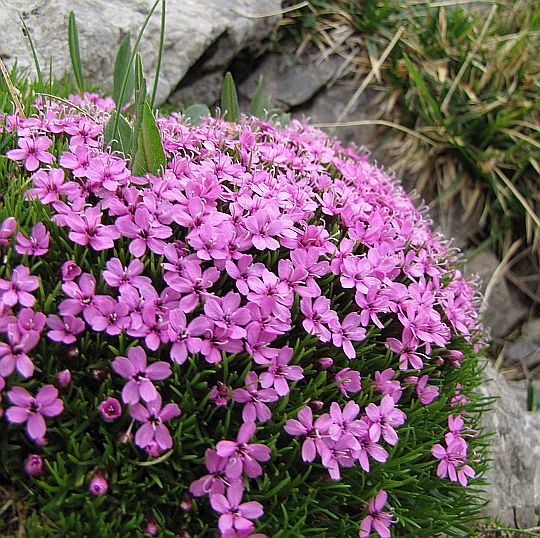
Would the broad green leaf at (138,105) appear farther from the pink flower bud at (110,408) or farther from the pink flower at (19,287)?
the pink flower bud at (110,408)

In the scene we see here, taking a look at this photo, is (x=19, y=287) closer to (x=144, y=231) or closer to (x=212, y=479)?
(x=144, y=231)

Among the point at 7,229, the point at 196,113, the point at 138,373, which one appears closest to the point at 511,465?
the point at 138,373

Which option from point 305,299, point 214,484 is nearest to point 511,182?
point 305,299

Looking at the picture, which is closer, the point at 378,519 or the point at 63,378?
the point at 63,378

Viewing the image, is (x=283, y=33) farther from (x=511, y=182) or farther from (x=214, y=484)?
(x=214, y=484)

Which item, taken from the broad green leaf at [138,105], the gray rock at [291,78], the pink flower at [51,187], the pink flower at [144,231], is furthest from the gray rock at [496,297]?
the pink flower at [51,187]

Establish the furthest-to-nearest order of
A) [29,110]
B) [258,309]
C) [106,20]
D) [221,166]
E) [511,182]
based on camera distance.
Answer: [511,182] < [106,20] < [29,110] < [221,166] < [258,309]
